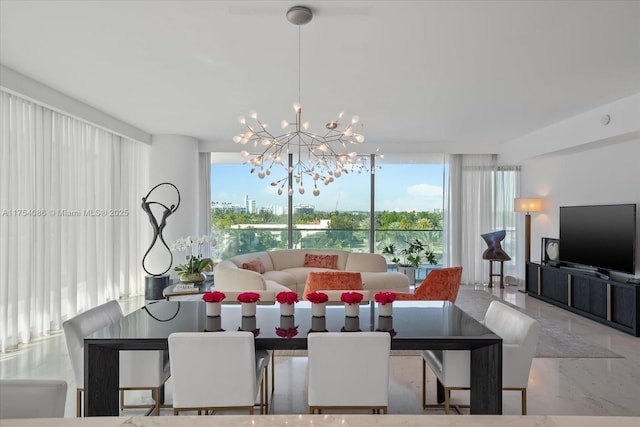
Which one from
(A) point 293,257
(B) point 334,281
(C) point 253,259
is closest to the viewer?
(B) point 334,281

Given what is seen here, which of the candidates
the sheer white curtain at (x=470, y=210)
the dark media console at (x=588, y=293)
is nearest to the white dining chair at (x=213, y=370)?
the dark media console at (x=588, y=293)

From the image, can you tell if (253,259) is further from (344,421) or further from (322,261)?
(344,421)

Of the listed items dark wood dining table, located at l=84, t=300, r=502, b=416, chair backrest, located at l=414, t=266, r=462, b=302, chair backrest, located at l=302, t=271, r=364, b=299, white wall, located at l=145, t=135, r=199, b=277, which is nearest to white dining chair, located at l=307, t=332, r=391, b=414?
dark wood dining table, located at l=84, t=300, r=502, b=416

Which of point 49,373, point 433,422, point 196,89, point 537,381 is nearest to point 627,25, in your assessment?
point 537,381

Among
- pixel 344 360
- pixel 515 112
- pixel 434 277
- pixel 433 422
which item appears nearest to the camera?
pixel 433 422

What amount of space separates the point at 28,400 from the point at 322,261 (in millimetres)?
5765

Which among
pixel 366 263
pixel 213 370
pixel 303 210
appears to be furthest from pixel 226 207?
pixel 213 370

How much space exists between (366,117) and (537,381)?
3.74 m

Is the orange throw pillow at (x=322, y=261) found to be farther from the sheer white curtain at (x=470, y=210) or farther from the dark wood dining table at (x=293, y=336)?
the dark wood dining table at (x=293, y=336)

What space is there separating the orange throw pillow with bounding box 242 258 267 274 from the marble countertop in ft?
16.3

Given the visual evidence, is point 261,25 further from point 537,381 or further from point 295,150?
point 295,150

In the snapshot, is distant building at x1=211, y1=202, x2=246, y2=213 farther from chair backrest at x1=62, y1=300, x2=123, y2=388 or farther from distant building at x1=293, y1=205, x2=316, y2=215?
chair backrest at x1=62, y1=300, x2=123, y2=388

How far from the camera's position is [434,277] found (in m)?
4.02

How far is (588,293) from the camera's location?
204 inches
